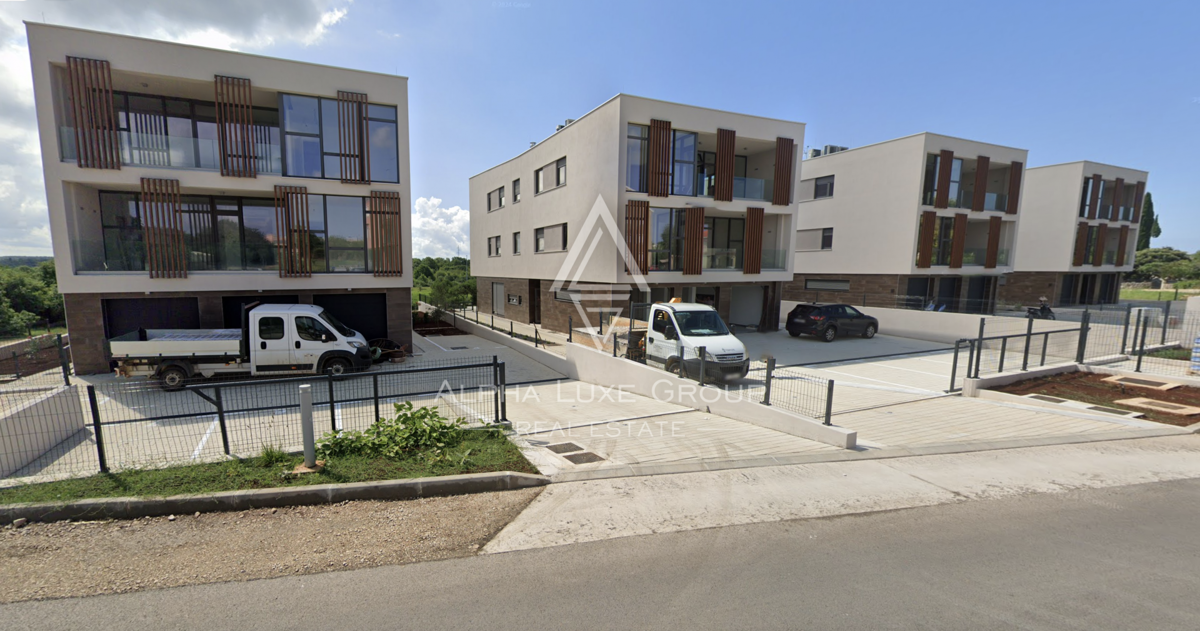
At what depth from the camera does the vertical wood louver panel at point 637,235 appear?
18.7 meters

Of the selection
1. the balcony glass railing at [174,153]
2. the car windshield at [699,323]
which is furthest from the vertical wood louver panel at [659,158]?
the balcony glass railing at [174,153]

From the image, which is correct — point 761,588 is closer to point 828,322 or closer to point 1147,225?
point 828,322

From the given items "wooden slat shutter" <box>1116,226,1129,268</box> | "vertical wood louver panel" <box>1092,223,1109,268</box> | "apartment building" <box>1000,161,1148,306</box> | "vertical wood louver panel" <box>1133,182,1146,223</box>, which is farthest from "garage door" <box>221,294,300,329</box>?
"vertical wood louver panel" <box>1133,182,1146,223</box>

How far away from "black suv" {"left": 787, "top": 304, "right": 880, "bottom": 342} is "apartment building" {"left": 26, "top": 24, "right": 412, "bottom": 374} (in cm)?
1559

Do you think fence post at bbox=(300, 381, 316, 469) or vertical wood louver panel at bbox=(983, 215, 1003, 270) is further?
vertical wood louver panel at bbox=(983, 215, 1003, 270)

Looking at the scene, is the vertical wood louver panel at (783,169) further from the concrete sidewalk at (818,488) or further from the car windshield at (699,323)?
the concrete sidewalk at (818,488)

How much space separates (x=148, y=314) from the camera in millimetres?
14281

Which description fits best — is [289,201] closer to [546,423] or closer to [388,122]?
[388,122]

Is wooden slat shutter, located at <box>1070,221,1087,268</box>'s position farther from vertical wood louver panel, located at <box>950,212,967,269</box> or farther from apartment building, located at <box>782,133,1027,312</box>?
vertical wood louver panel, located at <box>950,212,967,269</box>

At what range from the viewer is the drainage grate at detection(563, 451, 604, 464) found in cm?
673

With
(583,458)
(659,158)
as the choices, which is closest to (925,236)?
(659,158)

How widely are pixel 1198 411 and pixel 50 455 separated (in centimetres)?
1844

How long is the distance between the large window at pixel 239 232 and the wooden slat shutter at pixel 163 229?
8.1 inches

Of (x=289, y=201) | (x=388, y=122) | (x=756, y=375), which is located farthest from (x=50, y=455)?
(x=756, y=375)
